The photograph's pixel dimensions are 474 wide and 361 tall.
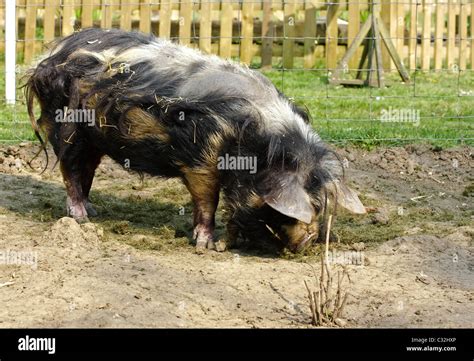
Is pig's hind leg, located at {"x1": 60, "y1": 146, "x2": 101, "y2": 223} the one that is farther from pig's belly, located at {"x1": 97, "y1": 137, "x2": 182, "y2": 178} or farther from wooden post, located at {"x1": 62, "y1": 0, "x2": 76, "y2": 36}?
wooden post, located at {"x1": 62, "y1": 0, "x2": 76, "y2": 36}

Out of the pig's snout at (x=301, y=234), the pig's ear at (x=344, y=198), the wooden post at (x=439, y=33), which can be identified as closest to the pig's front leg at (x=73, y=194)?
the pig's snout at (x=301, y=234)

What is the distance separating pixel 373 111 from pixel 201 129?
5364 millimetres

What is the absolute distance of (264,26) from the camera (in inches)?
621

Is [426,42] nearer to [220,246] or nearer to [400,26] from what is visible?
[400,26]

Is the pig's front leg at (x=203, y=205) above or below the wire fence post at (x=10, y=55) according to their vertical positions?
below

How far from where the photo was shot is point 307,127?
7105mm

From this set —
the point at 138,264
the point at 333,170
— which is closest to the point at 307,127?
the point at 333,170

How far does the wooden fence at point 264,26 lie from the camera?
1470 centimetres

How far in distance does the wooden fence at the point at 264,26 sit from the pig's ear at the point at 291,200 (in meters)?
7.98

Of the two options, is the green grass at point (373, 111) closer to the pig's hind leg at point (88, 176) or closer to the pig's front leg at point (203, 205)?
the pig's hind leg at point (88, 176)

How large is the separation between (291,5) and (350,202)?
935 centimetres

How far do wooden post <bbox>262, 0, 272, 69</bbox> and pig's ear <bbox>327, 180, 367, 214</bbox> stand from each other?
8.83m

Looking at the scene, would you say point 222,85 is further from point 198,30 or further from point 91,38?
point 198,30

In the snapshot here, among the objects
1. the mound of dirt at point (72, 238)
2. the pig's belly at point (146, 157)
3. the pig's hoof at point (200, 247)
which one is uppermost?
the pig's belly at point (146, 157)
